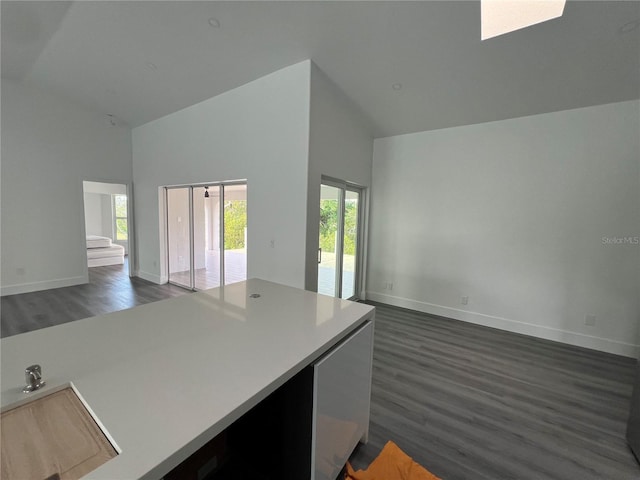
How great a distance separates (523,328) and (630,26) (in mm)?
3169

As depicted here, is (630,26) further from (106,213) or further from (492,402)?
(106,213)

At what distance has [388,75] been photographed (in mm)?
2885

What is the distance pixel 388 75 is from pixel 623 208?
302cm

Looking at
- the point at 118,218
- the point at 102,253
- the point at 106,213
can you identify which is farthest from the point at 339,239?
the point at 106,213

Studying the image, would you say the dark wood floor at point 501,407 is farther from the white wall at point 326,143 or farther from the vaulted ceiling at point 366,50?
the vaulted ceiling at point 366,50

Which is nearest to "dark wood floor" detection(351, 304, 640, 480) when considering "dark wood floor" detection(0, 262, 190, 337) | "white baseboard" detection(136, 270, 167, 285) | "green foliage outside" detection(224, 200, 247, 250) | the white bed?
"green foliage outside" detection(224, 200, 247, 250)

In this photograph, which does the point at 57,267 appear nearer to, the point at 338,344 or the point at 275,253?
the point at 275,253

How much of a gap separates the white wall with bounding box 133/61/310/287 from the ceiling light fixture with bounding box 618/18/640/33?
2.67 metres

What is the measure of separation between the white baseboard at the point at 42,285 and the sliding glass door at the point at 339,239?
4.79 meters

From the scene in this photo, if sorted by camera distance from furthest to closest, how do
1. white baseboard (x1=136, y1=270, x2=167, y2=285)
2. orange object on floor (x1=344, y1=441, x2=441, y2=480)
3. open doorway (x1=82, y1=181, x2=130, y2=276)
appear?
open doorway (x1=82, y1=181, x2=130, y2=276), white baseboard (x1=136, y1=270, x2=167, y2=285), orange object on floor (x1=344, y1=441, x2=441, y2=480)

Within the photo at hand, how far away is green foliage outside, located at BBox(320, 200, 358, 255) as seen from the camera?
381cm

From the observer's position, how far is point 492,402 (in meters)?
2.11

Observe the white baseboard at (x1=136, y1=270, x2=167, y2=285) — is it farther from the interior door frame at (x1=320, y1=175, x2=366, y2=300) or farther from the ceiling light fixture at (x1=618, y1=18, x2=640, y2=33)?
the ceiling light fixture at (x1=618, y1=18, x2=640, y2=33)

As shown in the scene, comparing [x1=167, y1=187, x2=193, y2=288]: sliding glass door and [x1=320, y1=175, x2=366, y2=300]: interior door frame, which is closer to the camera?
[x1=320, y1=175, x2=366, y2=300]: interior door frame
